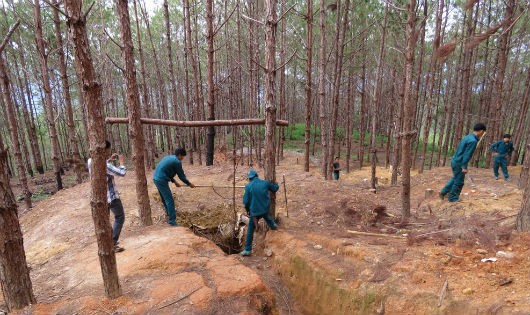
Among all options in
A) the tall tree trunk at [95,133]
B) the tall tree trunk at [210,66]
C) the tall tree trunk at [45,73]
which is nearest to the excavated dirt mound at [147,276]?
the tall tree trunk at [95,133]

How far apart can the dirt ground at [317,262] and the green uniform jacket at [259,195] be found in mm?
689

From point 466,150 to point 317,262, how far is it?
4522mm

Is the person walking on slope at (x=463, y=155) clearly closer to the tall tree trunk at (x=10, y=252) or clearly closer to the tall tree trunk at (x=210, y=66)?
the tall tree trunk at (x=10, y=252)

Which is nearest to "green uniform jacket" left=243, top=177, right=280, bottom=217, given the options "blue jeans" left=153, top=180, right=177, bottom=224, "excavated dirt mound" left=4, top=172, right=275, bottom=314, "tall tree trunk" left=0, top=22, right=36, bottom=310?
"excavated dirt mound" left=4, top=172, right=275, bottom=314

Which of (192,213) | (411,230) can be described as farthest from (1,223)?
(411,230)

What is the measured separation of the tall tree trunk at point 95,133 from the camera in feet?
8.99

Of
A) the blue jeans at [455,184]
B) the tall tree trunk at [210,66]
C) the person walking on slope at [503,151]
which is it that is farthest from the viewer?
the tall tree trunk at [210,66]

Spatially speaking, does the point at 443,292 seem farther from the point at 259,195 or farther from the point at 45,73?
the point at 45,73

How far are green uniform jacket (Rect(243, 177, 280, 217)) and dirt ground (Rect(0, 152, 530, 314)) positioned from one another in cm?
69

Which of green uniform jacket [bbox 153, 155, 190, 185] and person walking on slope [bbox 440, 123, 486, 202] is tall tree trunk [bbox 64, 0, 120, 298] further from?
person walking on slope [bbox 440, 123, 486, 202]

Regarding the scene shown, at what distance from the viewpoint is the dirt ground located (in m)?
3.50

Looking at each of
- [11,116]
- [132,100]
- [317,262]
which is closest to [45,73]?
[11,116]

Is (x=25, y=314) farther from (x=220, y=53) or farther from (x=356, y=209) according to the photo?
(x=220, y=53)

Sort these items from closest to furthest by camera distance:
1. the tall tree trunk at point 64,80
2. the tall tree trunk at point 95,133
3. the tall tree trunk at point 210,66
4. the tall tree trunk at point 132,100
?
1. the tall tree trunk at point 95,133
2. the tall tree trunk at point 132,100
3. the tall tree trunk at point 64,80
4. the tall tree trunk at point 210,66
